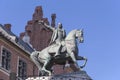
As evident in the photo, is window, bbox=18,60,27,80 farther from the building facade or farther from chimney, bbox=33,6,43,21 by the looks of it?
chimney, bbox=33,6,43,21

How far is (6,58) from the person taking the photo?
163 ft

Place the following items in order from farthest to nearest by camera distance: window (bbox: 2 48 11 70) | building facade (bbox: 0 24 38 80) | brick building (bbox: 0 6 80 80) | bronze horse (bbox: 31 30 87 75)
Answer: brick building (bbox: 0 6 80 80) → window (bbox: 2 48 11 70) → building facade (bbox: 0 24 38 80) → bronze horse (bbox: 31 30 87 75)

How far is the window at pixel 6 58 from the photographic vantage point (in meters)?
48.9

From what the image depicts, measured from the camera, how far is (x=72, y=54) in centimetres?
2661

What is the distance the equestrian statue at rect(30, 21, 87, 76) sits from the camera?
2678cm

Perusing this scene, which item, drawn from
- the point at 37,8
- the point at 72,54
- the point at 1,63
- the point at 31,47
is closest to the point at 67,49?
the point at 72,54

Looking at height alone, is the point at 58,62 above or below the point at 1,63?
below

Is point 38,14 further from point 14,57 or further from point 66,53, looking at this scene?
point 66,53

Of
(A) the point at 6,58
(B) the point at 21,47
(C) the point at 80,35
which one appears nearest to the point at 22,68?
(B) the point at 21,47

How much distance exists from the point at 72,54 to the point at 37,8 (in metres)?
37.8

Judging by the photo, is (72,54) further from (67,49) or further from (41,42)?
(41,42)

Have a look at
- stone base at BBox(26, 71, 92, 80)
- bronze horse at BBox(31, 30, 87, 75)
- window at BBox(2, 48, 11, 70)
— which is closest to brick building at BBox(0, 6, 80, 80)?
window at BBox(2, 48, 11, 70)

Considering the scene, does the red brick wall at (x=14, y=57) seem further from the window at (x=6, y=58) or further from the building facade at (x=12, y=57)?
the window at (x=6, y=58)

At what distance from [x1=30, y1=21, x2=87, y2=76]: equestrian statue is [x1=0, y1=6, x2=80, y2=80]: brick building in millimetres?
13463
